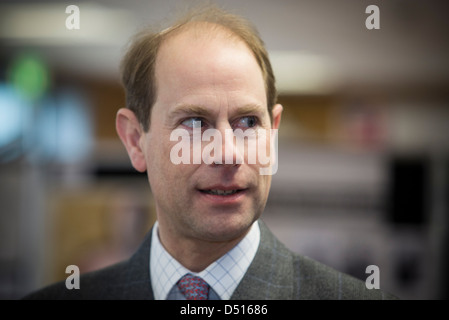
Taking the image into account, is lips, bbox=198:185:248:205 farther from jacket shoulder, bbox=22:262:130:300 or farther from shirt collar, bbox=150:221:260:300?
jacket shoulder, bbox=22:262:130:300

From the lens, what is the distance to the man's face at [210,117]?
0.75 meters

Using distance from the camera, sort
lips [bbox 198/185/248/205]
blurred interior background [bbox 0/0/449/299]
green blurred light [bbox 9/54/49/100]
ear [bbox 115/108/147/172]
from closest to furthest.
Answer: lips [bbox 198/185/248/205] < ear [bbox 115/108/147/172] < blurred interior background [bbox 0/0/449/299] < green blurred light [bbox 9/54/49/100]

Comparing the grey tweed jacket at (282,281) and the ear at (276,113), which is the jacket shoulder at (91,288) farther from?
the ear at (276,113)

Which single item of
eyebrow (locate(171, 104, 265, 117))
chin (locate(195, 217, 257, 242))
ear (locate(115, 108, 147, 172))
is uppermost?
eyebrow (locate(171, 104, 265, 117))

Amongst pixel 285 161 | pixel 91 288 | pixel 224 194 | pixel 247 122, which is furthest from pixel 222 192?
pixel 285 161

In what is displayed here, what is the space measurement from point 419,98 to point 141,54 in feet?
11.1

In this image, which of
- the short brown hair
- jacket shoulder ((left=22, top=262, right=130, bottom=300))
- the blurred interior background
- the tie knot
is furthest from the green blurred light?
the tie knot

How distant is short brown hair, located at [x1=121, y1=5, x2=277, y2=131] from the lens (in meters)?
0.79

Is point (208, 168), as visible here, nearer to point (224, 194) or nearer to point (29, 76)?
point (224, 194)

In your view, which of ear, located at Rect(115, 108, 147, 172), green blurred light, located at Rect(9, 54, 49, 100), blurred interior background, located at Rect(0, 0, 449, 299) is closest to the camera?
→ ear, located at Rect(115, 108, 147, 172)

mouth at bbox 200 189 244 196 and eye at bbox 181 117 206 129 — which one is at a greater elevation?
eye at bbox 181 117 206 129

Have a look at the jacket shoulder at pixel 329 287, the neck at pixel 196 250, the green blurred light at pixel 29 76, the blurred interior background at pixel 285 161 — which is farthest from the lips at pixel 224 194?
the green blurred light at pixel 29 76

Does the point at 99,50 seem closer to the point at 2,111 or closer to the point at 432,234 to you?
the point at 2,111

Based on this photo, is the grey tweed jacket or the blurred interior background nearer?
the grey tweed jacket
